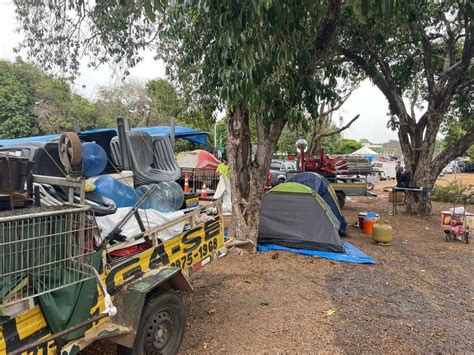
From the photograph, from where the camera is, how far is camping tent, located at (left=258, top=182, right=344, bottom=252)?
6590 millimetres

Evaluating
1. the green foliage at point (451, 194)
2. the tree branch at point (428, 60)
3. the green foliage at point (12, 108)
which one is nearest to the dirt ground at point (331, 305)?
the tree branch at point (428, 60)

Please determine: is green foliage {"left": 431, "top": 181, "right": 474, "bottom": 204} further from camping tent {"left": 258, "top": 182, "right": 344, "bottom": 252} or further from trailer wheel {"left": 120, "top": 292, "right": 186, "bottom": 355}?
trailer wheel {"left": 120, "top": 292, "right": 186, "bottom": 355}

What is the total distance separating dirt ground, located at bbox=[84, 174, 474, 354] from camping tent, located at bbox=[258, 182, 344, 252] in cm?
49

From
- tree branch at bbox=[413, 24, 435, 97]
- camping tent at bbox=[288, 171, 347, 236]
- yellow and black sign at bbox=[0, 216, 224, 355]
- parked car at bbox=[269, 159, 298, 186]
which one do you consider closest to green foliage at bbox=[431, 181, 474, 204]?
tree branch at bbox=[413, 24, 435, 97]

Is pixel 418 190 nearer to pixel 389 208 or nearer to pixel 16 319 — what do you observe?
pixel 389 208

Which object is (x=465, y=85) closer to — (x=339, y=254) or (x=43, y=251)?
(x=339, y=254)

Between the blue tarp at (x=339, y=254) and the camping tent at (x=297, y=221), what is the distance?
10 centimetres

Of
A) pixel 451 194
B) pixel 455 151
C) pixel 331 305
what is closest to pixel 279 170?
pixel 451 194

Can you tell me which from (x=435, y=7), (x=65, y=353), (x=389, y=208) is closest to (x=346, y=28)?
(x=435, y=7)

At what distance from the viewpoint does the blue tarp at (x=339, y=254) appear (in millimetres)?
6266

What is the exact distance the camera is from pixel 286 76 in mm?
4812

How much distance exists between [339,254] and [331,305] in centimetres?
210

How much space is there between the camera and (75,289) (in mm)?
2324

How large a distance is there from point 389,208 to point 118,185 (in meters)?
11.4
